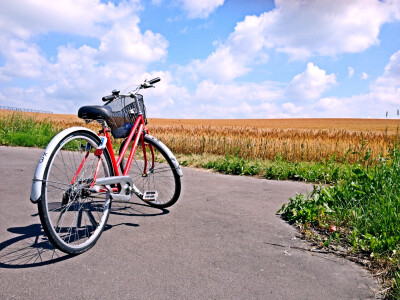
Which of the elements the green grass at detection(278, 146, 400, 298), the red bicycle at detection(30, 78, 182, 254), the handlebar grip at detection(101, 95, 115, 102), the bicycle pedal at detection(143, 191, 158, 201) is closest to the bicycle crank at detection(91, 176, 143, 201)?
the red bicycle at detection(30, 78, 182, 254)

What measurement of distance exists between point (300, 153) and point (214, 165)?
3620 mm

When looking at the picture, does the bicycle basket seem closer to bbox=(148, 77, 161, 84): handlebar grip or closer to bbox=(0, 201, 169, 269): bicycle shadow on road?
bbox=(148, 77, 161, 84): handlebar grip

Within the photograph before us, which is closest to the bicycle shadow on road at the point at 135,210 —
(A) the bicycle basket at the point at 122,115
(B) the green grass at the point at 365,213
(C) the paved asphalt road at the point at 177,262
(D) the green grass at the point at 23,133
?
(C) the paved asphalt road at the point at 177,262

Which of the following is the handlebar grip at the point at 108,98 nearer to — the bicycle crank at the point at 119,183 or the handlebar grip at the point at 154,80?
the handlebar grip at the point at 154,80

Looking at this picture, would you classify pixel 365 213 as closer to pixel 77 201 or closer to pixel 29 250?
pixel 77 201

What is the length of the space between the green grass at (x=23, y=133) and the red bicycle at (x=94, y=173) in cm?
810

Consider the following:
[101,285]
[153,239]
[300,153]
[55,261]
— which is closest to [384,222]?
[153,239]

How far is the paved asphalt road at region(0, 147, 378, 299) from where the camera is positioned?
9.64ft

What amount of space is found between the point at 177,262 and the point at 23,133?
12841mm

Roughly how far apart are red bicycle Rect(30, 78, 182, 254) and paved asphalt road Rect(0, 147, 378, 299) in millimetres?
251

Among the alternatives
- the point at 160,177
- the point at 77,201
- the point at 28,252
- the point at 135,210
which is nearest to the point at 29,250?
the point at 28,252

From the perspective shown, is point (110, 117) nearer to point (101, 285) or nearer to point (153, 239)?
point (153, 239)

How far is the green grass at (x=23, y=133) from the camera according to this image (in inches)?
492

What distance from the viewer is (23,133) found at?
14.0 m
